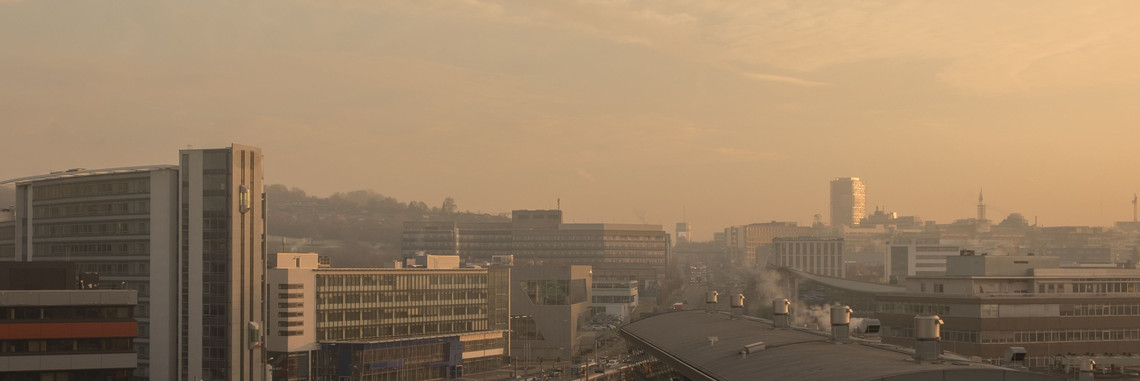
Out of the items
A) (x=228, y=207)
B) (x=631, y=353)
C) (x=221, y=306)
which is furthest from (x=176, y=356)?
(x=631, y=353)

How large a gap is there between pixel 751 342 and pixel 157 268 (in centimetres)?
9438

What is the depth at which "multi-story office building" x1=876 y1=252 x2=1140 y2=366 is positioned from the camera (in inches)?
4311

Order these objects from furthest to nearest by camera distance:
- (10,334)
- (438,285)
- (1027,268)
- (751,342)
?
(438,285), (1027,268), (10,334), (751,342)

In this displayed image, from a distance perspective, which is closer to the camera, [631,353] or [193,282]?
[631,353]

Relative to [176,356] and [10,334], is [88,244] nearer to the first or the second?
[176,356]

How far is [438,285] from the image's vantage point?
181625 mm

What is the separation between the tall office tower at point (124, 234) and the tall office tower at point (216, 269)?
2225 millimetres

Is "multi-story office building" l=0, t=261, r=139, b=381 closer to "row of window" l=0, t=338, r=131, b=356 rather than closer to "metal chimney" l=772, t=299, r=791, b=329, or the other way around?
"row of window" l=0, t=338, r=131, b=356

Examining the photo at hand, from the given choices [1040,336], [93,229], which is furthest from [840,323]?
[93,229]

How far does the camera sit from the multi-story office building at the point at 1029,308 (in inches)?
4311

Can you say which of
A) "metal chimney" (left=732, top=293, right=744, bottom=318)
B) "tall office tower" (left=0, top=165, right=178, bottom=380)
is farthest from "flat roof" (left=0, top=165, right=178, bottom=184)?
"metal chimney" (left=732, top=293, right=744, bottom=318)

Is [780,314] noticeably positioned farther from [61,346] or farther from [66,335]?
[61,346]

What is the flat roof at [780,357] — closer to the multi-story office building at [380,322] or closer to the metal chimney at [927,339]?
Result: the metal chimney at [927,339]

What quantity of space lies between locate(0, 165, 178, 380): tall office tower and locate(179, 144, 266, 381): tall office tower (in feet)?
7.30
